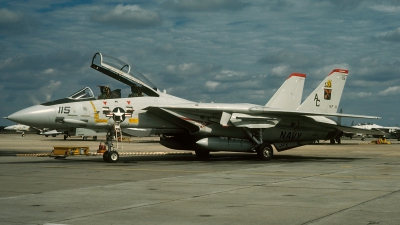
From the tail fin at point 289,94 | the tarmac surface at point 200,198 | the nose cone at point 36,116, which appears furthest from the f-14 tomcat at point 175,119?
the tarmac surface at point 200,198

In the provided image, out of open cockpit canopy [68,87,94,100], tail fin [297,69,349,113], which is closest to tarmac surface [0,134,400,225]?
open cockpit canopy [68,87,94,100]

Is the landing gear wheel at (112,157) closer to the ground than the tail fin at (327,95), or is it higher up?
closer to the ground

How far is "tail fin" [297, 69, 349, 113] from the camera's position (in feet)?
68.0

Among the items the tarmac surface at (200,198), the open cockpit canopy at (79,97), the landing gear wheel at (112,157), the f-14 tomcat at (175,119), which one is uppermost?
the open cockpit canopy at (79,97)

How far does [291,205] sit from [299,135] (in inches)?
504

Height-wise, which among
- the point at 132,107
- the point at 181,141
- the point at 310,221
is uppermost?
the point at 132,107

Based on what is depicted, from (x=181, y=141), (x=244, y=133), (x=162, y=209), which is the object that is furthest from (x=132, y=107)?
(x=162, y=209)

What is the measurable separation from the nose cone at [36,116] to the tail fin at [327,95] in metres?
10.8

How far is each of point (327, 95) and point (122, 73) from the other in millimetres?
9215

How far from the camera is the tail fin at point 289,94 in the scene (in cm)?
2077

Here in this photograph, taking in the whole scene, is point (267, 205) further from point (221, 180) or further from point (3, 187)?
point (3, 187)

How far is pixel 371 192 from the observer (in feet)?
28.2

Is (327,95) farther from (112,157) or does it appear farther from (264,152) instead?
(112,157)

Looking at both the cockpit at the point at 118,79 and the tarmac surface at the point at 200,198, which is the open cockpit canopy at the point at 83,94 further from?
the tarmac surface at the point at 200,198
